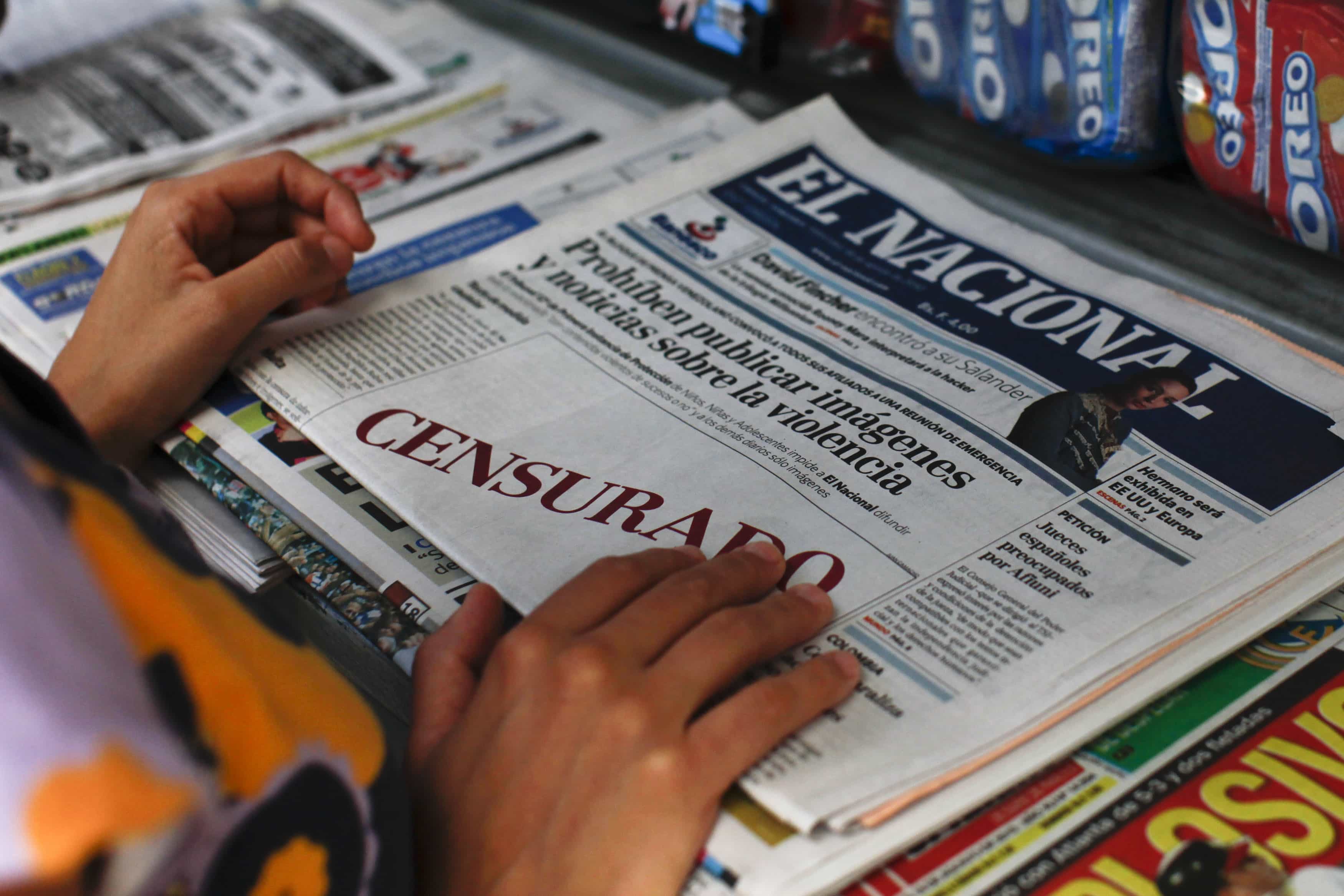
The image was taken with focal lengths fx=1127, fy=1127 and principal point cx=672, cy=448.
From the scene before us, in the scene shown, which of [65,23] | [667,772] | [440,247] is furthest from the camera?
[65,23]

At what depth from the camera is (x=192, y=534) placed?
23.4 inches

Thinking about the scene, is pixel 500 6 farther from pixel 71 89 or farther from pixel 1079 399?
pixel 1079 399

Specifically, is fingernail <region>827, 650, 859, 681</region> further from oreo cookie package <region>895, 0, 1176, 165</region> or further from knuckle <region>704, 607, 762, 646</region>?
oreo cookie package <region>895, 0, 1176, 165</region>

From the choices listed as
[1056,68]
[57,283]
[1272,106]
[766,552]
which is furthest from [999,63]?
[57,283]

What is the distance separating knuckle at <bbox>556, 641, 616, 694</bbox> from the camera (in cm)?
43

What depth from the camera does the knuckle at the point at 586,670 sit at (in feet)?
1.40

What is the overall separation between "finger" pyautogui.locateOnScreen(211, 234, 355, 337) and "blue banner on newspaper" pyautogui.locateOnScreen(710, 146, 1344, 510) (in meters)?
0.28

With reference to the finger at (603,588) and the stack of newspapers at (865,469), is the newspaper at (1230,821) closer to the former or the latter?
the stack of newspapers at (865,469)

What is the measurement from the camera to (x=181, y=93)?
0.97 m

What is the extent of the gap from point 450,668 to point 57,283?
468 millimetres

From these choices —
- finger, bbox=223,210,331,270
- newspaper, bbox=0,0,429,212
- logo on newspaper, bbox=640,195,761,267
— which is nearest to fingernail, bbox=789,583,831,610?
logo on newspaper, bbox=640,195,761,267

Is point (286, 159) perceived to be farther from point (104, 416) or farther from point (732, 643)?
point (732, 643)

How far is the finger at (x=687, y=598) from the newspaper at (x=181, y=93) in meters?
0.64

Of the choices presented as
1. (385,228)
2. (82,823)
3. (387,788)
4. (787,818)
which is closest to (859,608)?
(787,818)
